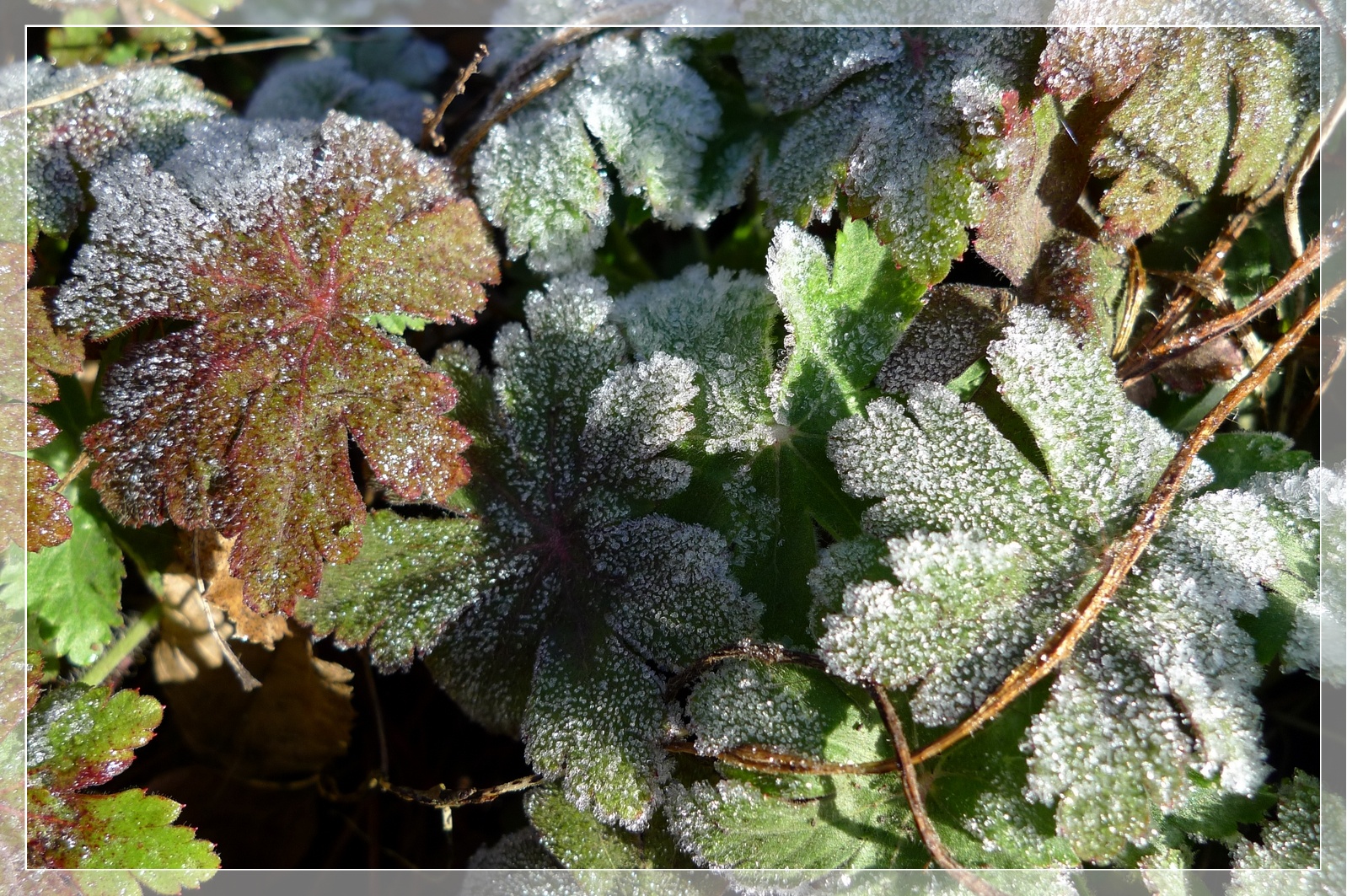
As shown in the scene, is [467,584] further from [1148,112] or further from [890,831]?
[1148,112]

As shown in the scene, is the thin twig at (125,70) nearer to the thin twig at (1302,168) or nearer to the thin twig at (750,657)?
the thin twig at (750,657)

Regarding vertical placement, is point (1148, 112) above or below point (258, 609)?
above

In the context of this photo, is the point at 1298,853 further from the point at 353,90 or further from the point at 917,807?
the point at 353,90

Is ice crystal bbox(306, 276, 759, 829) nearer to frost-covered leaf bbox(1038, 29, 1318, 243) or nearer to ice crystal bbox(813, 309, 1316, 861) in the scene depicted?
ice crystal bbox(813, 309, 1316, 861)

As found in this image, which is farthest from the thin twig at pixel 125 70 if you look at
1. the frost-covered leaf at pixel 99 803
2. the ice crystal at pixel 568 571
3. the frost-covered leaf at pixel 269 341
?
the frost-covered leaf at pixel 99 803

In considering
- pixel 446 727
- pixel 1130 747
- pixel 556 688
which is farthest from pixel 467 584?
pixel 1130 747

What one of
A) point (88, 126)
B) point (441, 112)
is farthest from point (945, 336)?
point (88, 126)

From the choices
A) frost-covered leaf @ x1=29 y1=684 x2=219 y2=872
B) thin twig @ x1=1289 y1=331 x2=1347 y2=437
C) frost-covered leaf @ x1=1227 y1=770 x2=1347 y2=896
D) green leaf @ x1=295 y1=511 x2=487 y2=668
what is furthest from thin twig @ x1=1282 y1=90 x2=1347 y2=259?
frost-covered leaf @ x1=29 y1=684 x2=219 y2=872
